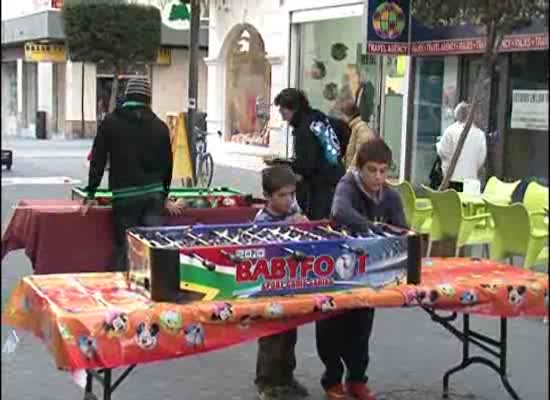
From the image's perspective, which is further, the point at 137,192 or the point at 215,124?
the point at 215,124

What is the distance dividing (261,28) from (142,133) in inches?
585

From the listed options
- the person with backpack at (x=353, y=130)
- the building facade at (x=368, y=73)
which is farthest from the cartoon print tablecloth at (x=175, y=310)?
the building facade at (x=368, y=73)

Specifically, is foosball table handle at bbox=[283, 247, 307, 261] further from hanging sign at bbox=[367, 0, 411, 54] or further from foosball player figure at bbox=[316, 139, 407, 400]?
hanging sign at bbox=[367, 0, 411, 54]

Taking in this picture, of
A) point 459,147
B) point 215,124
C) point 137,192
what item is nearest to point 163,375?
point 137,192

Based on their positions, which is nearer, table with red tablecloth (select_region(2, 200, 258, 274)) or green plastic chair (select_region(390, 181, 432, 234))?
table with red tablecloth (select_region(2, 200, 258, 274))

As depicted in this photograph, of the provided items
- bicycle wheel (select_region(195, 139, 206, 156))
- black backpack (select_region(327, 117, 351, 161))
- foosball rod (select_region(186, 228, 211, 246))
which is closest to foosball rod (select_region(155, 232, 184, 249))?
foosball rod (select_region(186, 228, 211, 246))

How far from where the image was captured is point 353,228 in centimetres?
477

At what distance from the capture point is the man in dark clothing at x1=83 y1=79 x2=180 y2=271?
670cm

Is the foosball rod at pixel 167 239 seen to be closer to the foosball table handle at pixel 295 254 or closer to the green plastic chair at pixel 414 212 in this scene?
the foosball table handle at pixel 295 254

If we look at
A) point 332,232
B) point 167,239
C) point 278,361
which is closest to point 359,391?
point 278,361

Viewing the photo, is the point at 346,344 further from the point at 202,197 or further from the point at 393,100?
the point at 393,100

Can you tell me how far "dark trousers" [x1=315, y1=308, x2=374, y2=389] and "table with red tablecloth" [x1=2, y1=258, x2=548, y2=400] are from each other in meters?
0.45

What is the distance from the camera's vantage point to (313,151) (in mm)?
7566

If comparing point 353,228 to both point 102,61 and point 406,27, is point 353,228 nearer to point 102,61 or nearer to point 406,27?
point 406,27
